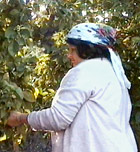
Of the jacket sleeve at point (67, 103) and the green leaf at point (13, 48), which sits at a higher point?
the green leaf at point (13, 48)

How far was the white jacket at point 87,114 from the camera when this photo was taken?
6.47 ft

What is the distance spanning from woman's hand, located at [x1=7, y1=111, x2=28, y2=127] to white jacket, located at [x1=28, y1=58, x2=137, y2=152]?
0.11m

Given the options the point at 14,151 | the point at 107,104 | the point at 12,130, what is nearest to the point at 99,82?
the point at 107,104

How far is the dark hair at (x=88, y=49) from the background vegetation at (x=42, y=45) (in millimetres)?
323

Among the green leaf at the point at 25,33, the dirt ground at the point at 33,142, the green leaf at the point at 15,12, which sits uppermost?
the green leaf at the point at 15,12

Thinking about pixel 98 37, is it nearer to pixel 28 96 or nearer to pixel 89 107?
pixel 89 107

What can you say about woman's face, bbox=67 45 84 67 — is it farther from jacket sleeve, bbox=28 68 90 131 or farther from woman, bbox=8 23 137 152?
jacket sleeve, bbox=28 68 90 131

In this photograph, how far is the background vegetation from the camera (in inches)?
91.3

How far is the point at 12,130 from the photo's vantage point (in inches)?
97.4

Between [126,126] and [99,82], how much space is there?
0.29 meters

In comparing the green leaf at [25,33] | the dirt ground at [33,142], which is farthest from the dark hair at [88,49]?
the dirt ground at [33,142]

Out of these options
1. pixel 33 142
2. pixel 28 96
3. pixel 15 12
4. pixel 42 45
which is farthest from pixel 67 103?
pixel 33 142

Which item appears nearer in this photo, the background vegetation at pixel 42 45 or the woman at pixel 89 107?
the woman at pixel 89 107

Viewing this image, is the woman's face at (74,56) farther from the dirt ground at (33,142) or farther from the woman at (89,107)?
the dirt ground at (33,142)
